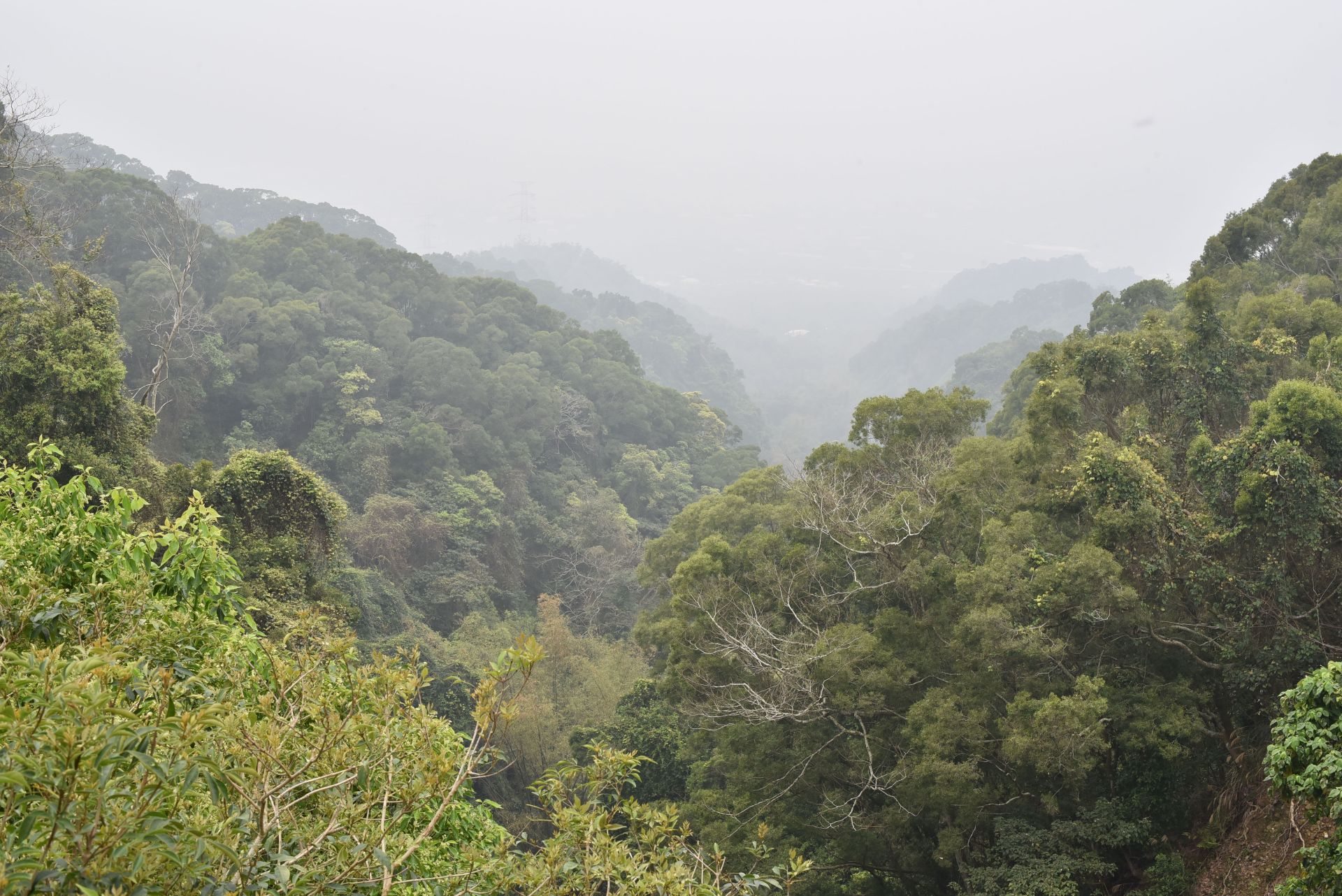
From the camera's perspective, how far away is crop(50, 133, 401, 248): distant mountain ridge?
4597 centimetres

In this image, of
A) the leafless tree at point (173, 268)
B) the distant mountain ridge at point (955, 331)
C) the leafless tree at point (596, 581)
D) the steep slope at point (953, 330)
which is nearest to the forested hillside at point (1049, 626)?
the leafless tree at point (596, 581)

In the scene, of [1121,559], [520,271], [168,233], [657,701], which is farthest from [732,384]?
[1121,559]

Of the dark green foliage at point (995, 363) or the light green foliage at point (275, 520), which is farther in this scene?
the dark green foliage at point (995, 363)

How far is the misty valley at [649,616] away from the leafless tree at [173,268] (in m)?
0.18

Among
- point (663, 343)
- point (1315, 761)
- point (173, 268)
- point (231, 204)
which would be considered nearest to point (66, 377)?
point (1315, 761)

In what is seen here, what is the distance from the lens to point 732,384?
2849 inches

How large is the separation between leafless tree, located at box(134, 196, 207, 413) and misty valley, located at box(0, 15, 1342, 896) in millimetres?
185

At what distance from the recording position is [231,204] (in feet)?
183

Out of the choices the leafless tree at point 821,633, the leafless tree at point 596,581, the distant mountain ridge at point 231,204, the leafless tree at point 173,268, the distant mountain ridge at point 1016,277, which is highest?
the distant mountain ridge at point 1016,277

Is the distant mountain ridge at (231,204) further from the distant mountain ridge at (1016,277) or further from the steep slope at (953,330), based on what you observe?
the distant mountain ridge at (1016,277)

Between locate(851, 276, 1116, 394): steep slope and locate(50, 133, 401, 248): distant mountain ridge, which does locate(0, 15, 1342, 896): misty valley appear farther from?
locate(851, 276, 1116, 394): steep slope

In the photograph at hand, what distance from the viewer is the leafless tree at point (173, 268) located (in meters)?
22.5

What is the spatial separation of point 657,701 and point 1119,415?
30.9 ft

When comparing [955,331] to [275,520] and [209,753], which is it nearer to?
[275,520]
